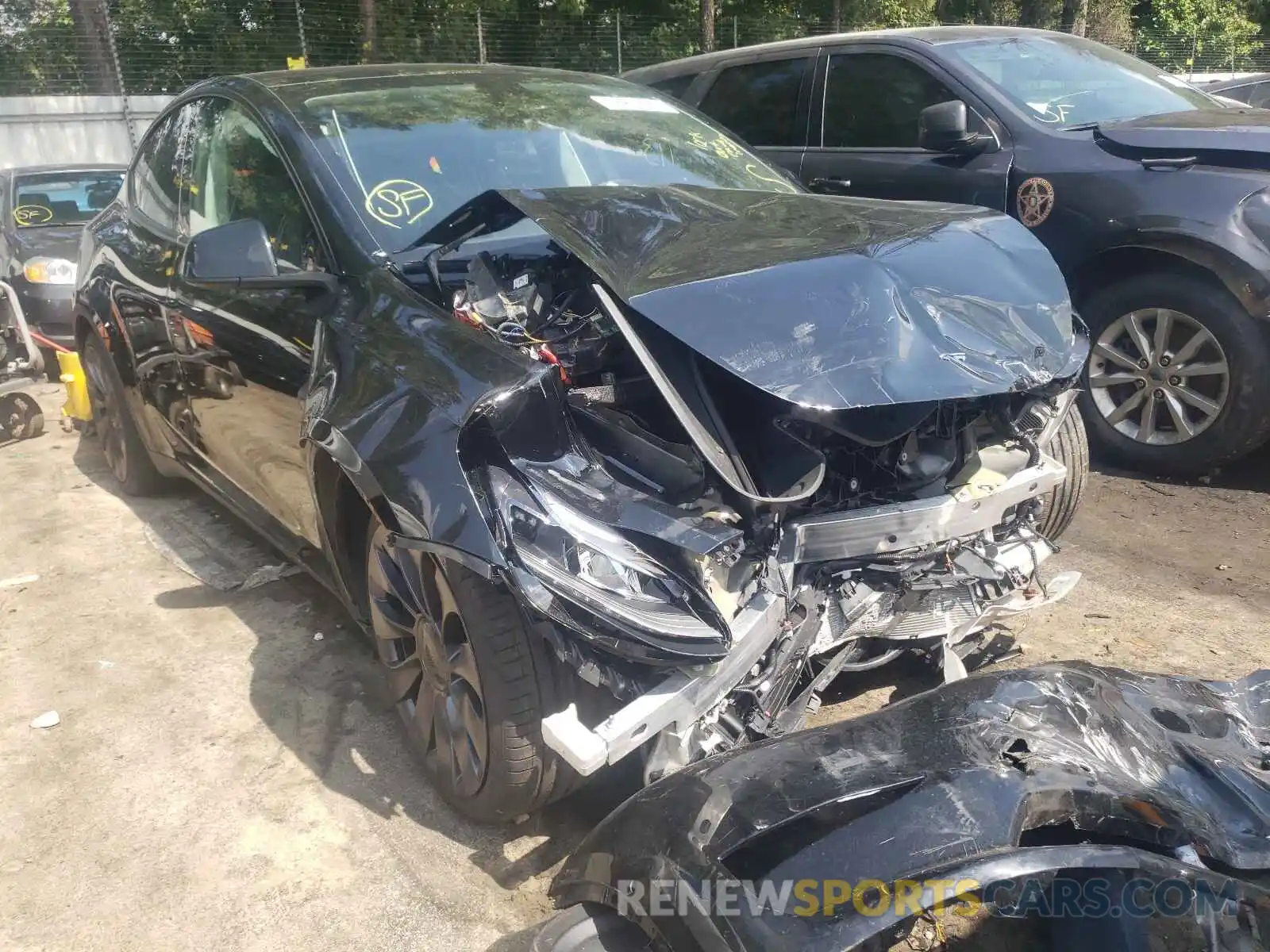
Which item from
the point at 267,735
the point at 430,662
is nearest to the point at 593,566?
the point at 430,662

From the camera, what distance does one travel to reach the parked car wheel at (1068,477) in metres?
3.23

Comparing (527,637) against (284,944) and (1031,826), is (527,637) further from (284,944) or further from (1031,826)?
(1031,826)

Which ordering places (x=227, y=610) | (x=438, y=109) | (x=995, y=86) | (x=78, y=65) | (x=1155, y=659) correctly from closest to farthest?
1. (x=1155, y=659)
2. (x=438, y=109)
3. (x=227, y=610)
4. (x=995, y=86)
5. (x=78, y=65)

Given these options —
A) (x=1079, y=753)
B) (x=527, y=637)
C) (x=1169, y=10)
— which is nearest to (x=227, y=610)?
(x=527, y=637)

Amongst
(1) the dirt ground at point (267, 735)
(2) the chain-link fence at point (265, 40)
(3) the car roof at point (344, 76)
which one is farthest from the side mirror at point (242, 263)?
(2) the chain-link fence at point (265, 40)

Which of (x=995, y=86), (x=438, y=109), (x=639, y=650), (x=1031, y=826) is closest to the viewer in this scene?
(x=1031, y=826)

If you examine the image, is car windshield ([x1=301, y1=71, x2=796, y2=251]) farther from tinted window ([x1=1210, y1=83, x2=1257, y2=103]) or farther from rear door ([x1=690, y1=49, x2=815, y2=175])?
tinted window ([x1=1210, y1=83, x2=1257, y2=103])

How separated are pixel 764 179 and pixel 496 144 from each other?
Result: 1.06m

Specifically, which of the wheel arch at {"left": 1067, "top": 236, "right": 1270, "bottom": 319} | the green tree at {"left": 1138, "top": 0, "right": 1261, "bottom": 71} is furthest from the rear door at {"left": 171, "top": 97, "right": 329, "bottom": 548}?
the green tree at {"left": 1138, "top": 0, "right": 1261, "bottom": 71}

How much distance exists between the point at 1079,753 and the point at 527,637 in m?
1.08

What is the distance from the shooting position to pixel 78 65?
15211 mm

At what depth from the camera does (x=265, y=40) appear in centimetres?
1631

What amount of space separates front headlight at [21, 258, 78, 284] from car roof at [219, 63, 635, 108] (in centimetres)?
472

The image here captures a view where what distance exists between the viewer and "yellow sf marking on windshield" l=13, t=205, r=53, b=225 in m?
8.64
